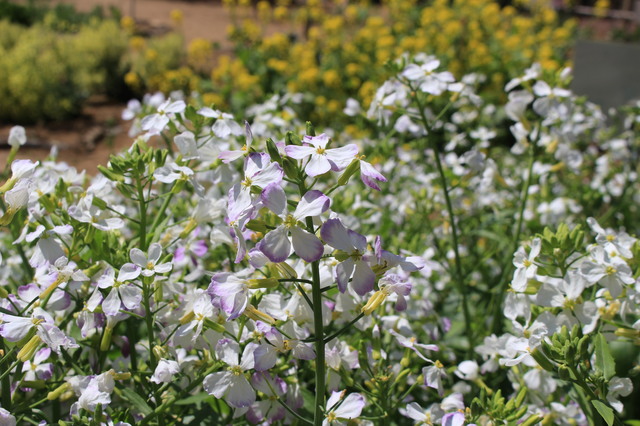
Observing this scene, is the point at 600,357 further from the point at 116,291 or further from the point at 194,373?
the point at 116,291

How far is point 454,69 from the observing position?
20.3 ft

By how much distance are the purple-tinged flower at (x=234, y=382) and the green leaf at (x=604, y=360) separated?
2.18ft

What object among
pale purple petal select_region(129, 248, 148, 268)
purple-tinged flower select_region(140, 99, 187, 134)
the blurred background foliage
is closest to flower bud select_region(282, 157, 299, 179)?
pale purple petal select_region(129, 248, 148, 268)

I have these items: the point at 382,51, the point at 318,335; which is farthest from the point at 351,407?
the point at 382,51

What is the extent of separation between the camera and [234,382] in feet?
3.82

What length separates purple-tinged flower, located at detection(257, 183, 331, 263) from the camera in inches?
37.6

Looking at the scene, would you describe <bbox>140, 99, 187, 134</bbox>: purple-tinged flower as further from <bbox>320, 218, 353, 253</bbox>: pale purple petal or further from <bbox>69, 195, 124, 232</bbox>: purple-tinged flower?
<bbox>320, 218, 353, 253</bbox>: pale purple petal

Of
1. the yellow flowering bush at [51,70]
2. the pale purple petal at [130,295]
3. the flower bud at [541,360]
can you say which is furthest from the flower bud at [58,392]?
the yellow flowering bush at [51,70]

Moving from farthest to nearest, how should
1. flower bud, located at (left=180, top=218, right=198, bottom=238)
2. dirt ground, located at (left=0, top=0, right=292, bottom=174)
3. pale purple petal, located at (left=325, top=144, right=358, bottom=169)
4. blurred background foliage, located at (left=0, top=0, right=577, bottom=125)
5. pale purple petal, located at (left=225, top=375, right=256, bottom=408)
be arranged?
blurred background foliage, located at (left=0, top=0, right=577, bottom=125) → dirt ground, located at (left=0, top=0, right=292, bottom=174) → flower bud, located at (left=180, top=218, right=198, bottom=238) → pale purple petal, located at (left=225, top=375, right=256, bottom=408) → pale purple petal, located at (left=325, top=144, right=358, bottom=169)

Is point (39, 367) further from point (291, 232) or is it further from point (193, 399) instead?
point (291, 232)

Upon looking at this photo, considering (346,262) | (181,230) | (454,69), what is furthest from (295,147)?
(454,69)

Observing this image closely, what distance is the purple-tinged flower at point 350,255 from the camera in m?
0.96

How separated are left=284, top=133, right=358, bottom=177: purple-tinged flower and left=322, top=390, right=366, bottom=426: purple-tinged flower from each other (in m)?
0.43

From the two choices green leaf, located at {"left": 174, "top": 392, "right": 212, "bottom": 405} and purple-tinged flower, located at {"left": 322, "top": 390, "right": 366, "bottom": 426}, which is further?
green leaf, located at {"left": 174, "top": 392, "right": 212, "bottom": 405}
